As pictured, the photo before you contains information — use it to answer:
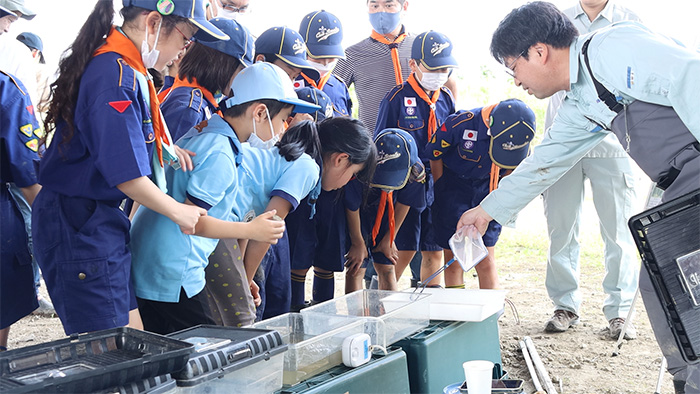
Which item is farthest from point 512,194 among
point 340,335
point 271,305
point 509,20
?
point 271,305

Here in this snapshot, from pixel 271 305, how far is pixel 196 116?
944 mm

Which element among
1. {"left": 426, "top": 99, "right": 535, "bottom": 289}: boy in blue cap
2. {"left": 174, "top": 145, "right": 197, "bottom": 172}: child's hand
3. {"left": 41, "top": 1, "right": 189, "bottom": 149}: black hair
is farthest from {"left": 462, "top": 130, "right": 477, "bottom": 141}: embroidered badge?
{"left": 41, "top": 1, "right": 189, "bottom": 149}: black hair

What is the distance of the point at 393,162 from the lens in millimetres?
3535

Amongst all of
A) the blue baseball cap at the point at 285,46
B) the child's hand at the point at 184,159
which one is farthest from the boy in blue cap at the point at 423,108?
the child's hand at the point at 184,159

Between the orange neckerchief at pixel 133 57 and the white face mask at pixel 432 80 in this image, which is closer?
the orange neckerchief at pixel 133 57

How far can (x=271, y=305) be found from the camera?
3.08 metres

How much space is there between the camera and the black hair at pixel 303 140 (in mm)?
2906

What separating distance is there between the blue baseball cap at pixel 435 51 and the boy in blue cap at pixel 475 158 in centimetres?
34

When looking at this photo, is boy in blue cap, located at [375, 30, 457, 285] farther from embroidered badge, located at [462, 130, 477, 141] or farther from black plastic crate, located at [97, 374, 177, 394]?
black plastic crate, located at [97, 374, 177, 394]

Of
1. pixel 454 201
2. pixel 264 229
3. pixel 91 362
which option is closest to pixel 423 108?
pixel 454 201

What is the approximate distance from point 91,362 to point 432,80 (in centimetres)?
312

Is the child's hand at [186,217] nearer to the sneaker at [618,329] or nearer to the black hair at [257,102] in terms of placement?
the black hair at [257,102]

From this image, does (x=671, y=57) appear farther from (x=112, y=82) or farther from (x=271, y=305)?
(x=271, y=305)

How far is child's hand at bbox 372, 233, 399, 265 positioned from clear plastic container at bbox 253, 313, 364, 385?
59.5 inches
